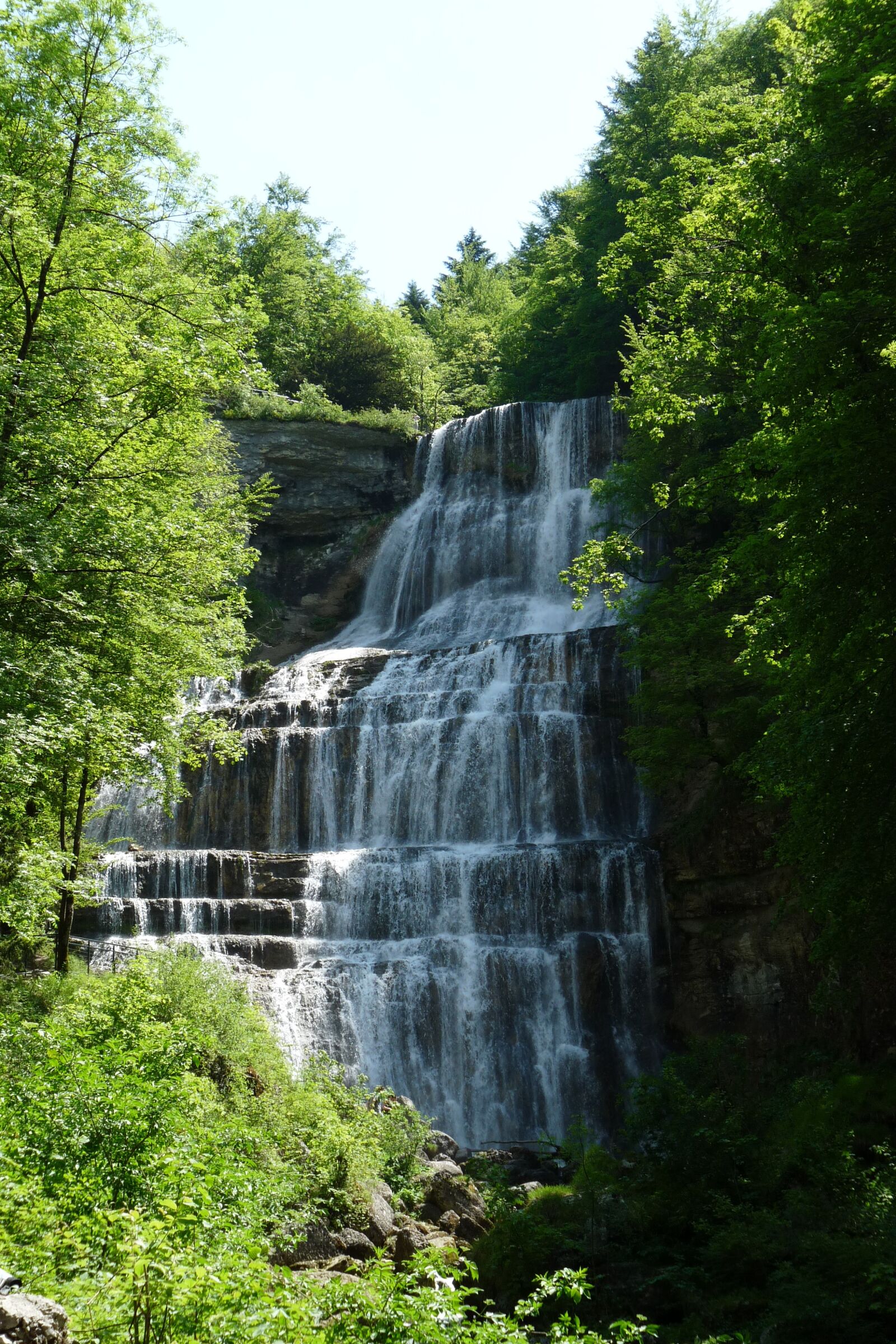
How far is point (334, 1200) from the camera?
9.01m

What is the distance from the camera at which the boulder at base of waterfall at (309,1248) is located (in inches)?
308

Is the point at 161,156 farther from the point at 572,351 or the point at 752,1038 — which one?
the point at 572,351

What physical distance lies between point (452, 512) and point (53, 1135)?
26491mm

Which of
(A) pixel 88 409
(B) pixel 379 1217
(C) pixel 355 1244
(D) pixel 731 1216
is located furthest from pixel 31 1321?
(A) pixel 88 409

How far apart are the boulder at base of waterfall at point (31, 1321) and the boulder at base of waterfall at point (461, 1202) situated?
6.71m

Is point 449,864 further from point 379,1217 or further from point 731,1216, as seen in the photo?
point 731,1216

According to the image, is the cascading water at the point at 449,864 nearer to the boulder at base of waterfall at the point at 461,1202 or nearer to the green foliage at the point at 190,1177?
the green foliage at the point at 190,1177

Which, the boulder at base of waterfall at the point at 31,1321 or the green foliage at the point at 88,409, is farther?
the green foliage at the point at 88,409

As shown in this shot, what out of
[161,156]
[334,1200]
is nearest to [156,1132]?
[334,1200]

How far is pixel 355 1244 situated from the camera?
8.46 m

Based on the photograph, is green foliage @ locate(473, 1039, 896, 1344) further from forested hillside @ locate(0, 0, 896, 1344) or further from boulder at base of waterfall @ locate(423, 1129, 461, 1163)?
boulder at base of waterfall @ locate(423, 1129, 461, 1163)

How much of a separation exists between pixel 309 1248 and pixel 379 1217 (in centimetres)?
108

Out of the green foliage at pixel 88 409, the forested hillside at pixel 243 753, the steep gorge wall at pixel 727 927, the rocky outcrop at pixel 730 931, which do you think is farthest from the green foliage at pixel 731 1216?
the green foliage at pixel 88 409

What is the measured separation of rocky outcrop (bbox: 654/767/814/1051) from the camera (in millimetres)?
15594
